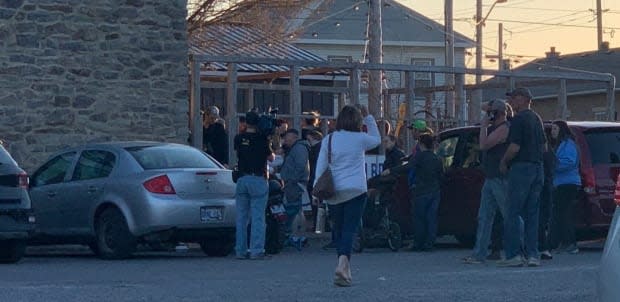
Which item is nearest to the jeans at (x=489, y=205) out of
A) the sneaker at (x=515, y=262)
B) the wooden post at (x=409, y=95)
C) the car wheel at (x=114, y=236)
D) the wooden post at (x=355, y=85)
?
the sneaker at (x=515, y=262)

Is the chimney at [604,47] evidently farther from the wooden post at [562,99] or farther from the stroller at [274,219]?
the stroller at [274,219]

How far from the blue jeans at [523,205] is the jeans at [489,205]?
24cm

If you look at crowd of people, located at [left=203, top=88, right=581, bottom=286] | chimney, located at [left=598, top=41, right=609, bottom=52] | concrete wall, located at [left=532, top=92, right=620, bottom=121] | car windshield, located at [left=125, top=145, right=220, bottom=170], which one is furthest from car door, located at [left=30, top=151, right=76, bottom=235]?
chimney, located at [left=598, top=41, right=609, bottom=52]

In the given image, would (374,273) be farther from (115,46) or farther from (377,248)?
(115,46)

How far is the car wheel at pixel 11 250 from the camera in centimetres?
1526

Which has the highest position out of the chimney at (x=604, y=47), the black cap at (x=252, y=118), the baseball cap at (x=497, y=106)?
the chimney at (x=604, y=47)

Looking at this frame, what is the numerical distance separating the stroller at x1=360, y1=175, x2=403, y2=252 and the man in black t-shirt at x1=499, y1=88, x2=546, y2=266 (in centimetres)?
342

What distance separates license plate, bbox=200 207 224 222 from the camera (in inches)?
631

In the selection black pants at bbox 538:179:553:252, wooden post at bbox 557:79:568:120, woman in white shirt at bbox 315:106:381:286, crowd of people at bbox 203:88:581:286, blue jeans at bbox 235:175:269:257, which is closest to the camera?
woman in white shirt at bbox 315:106:381:286

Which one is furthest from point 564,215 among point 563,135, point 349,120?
point 349,120

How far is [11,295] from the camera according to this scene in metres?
11.3

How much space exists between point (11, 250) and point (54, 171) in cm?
212

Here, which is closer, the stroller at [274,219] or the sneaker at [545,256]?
the sneaker at [545,256]

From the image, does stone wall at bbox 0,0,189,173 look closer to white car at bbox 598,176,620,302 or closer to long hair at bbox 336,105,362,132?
long hair at bbox 336,105,362,132
